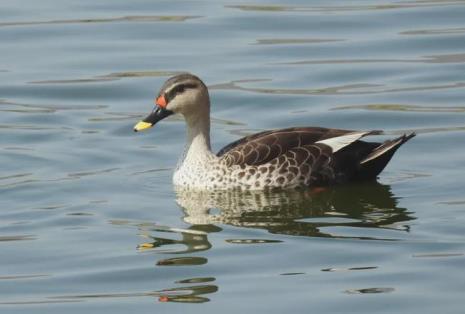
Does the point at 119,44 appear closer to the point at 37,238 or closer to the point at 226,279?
the point at 37,238

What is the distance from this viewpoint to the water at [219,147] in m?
12.0

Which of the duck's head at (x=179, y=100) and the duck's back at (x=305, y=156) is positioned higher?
the duck's head at (x=179, y=100)

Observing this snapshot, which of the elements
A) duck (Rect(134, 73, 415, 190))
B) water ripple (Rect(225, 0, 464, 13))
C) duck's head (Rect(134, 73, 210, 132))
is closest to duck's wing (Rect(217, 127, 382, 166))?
duck (Rect(134, 73, 415, 190))

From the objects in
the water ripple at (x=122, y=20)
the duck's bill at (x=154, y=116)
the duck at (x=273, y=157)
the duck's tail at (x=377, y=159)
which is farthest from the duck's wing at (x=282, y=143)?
the water ripple at (x=122, y=20)

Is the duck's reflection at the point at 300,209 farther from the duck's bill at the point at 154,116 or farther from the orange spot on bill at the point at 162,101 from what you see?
the orange spot on bill at the point at 162,101

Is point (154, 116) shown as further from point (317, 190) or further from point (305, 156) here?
point (317, 190)

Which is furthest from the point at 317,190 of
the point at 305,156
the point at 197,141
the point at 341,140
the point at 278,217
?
the point at 197,141

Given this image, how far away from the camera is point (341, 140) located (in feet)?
49.8

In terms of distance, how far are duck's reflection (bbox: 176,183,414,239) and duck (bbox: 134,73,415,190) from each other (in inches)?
4.0

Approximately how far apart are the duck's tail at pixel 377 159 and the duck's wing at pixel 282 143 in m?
0.21

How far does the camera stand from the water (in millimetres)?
11969

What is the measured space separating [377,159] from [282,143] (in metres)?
0.90

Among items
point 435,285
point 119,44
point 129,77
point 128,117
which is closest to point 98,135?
point 128,117

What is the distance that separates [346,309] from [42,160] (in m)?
5.67
